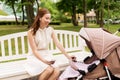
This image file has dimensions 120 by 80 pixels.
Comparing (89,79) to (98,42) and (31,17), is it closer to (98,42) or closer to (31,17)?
(98,42)

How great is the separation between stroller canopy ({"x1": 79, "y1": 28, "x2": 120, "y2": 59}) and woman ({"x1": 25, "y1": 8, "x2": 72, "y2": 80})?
0.77 m

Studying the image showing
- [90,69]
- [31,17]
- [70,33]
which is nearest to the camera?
[90,69]

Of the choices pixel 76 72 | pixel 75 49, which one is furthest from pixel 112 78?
pixel 75 49

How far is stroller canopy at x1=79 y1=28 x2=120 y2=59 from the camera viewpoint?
16.0 feet

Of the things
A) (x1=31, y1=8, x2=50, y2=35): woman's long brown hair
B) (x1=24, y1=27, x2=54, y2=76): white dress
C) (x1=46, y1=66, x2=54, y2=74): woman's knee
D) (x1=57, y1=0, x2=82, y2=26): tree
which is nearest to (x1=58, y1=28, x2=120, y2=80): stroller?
(x1=46, y1=66, x2=54, y2=74): woman's knee

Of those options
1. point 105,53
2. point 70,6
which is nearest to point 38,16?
point 105,53

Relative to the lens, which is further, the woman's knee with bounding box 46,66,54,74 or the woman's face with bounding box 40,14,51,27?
the woman's face with bounding box 40,14,51,27

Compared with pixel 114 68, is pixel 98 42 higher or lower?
higher

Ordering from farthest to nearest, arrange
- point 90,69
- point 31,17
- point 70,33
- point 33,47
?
1. point 31,17
2. point 70,33
3. point 33,47
4. point 90,69

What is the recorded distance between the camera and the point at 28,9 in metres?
19.0

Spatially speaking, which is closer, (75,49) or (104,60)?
(104,60)

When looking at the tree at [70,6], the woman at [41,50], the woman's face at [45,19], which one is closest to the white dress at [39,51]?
the woman at [41,50]

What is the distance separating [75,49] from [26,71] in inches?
81.1

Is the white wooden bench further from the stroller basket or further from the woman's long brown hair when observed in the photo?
the stroller basket
